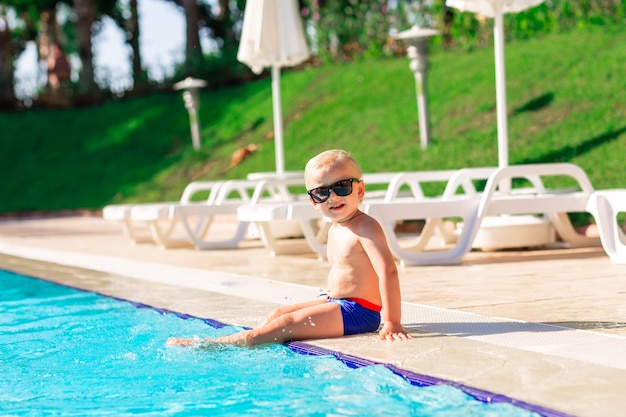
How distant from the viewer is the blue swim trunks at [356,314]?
15.5 feet

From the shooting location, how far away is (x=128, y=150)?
25.7 m

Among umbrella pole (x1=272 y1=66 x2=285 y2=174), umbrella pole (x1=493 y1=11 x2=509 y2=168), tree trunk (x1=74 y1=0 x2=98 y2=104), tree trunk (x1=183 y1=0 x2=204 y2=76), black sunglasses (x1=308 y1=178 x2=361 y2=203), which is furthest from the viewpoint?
tree trunk (x1=74 y1=0 x2=98 y2=104)

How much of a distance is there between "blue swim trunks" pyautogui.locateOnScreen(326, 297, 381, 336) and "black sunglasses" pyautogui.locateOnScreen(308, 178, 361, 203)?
50 cm

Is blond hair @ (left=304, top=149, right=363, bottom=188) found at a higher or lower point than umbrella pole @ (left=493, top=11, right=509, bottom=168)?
lower

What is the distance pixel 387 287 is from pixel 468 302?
1.49 meters

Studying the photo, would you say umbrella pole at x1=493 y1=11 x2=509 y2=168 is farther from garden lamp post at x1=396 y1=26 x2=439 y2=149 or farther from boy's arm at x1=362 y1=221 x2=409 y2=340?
garden lamp post at x1=396 y1=26 x2=439 y2=149

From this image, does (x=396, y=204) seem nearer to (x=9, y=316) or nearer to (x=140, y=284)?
(x=140, y=284)

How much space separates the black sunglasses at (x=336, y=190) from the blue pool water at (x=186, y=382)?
723mm

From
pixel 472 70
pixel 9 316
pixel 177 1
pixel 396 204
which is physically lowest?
pixel 9 316

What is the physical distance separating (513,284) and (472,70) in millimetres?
12254

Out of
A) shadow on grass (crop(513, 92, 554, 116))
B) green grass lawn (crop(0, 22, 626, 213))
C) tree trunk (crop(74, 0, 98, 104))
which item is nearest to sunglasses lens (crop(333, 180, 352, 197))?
green grass lawn (crop(0, 22, 626, 213))

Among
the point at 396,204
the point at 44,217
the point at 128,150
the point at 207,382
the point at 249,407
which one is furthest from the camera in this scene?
the point at 128,150

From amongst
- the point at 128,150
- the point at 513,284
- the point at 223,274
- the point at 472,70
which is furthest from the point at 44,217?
the point at 513,284

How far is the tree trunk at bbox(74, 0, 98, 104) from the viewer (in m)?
29.5
